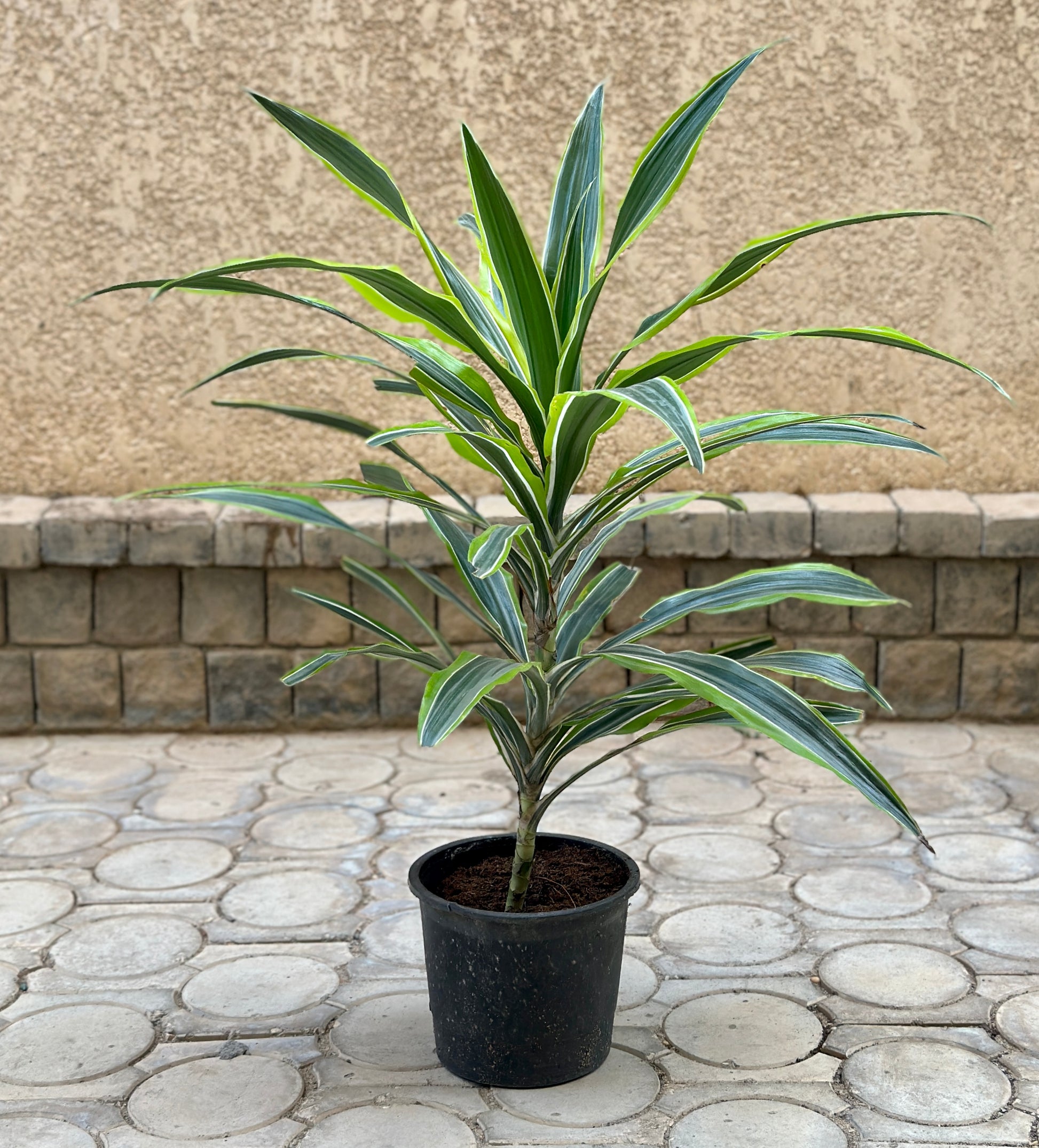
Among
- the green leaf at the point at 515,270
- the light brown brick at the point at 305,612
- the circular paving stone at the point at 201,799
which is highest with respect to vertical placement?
the green leaf at the point at 515,270

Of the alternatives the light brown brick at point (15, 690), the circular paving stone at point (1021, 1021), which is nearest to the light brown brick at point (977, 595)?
the circular paving stone at point (1021, 1021)

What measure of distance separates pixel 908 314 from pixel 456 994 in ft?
7.80

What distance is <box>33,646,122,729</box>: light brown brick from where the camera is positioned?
3.59m

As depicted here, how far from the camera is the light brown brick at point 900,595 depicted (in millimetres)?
3584

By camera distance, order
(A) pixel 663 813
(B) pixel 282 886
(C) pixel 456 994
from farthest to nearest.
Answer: (A) pixel 663 813, (B) pixel 282 886, (C) pixel 456 994

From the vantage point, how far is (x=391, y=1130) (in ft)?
6.13

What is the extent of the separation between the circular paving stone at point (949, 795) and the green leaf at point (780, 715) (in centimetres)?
149

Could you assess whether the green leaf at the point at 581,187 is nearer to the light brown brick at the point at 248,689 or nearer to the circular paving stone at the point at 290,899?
the circular paving stone at the point at 290,899

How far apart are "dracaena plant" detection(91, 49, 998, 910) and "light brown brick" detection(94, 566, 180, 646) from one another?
61.8 inches

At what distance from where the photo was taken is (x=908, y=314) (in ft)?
11.8

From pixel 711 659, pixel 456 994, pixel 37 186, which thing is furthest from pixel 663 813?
pixel 37 186

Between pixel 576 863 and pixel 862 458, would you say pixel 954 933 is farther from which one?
pixel 862 458

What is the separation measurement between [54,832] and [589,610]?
153 centimetres

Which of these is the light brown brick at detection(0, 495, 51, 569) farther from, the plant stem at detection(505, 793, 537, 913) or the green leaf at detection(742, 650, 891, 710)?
the green leaf at detection(742, 650, 891, 710)
